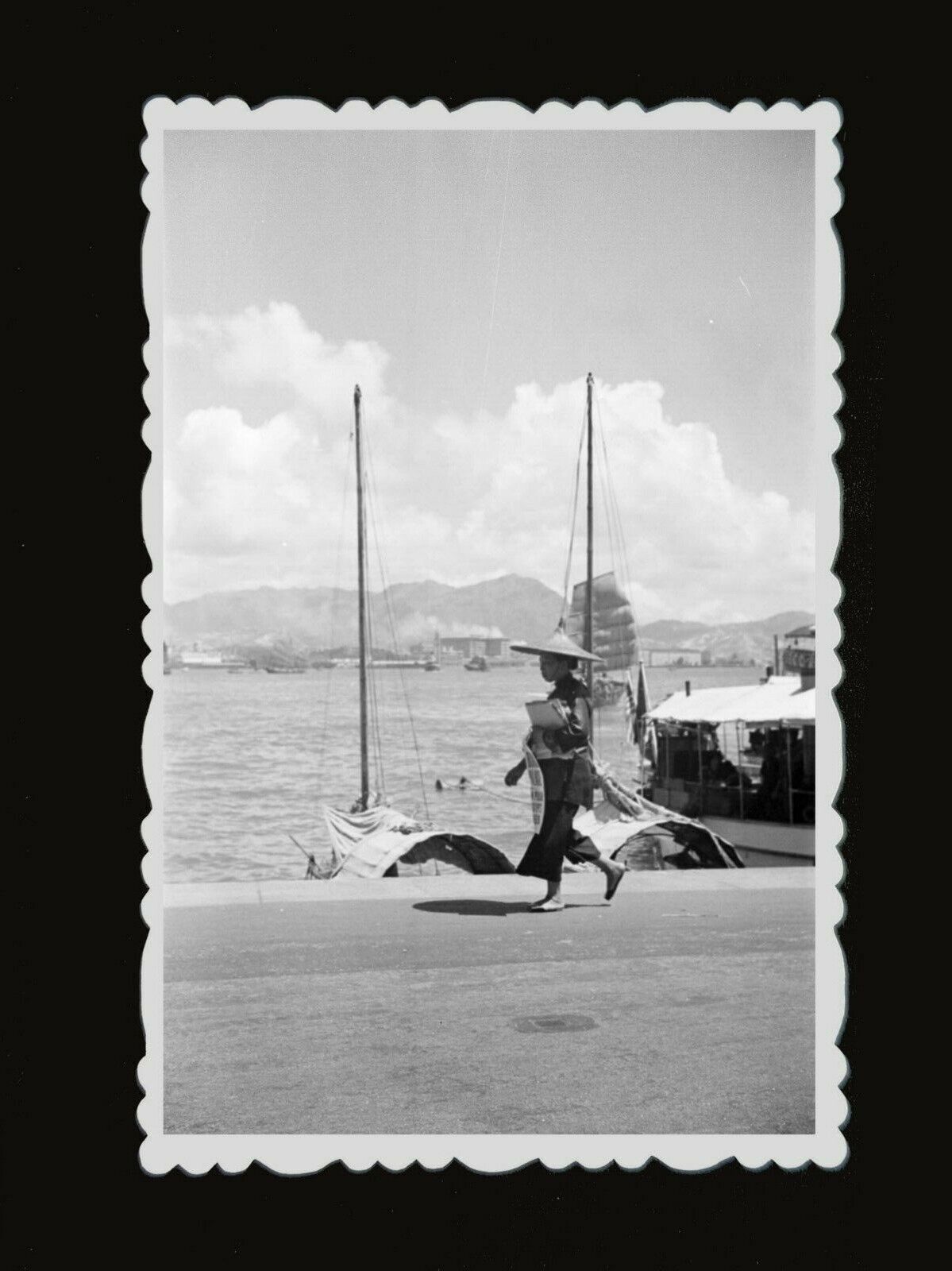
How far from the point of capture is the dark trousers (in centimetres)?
784

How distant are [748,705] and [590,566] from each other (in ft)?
3.18

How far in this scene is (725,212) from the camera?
7.45m

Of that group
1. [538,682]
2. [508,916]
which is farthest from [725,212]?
[508,916]

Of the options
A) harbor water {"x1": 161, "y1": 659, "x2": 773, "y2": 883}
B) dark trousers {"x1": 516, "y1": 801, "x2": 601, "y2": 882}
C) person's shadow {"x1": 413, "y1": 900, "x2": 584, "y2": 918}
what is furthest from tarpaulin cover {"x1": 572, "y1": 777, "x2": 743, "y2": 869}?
person's shadow {"x1": 413, "y1": 900, "x2": 584, "y2": 918}

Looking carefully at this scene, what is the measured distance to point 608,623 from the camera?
7.79m

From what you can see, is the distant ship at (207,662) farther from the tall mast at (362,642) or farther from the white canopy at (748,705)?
the white canopy at (748,705)

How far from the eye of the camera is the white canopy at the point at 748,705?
7.53 meters

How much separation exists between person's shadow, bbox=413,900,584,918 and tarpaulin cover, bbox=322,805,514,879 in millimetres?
146

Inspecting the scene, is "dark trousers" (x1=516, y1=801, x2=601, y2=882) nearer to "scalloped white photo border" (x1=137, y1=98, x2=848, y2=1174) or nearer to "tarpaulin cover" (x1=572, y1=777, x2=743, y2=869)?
"tarpaulin cover" (x1=572, y1=777, x2=743, y2=869)

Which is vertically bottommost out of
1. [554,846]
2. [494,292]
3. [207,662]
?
[554,846]

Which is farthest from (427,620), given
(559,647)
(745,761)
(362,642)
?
(745,761)

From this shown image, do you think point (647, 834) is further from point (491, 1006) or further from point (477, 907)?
point (491, 1006)

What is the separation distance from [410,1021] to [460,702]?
1.40 m

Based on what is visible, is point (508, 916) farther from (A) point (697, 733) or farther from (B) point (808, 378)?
(B) point (808, 378)
